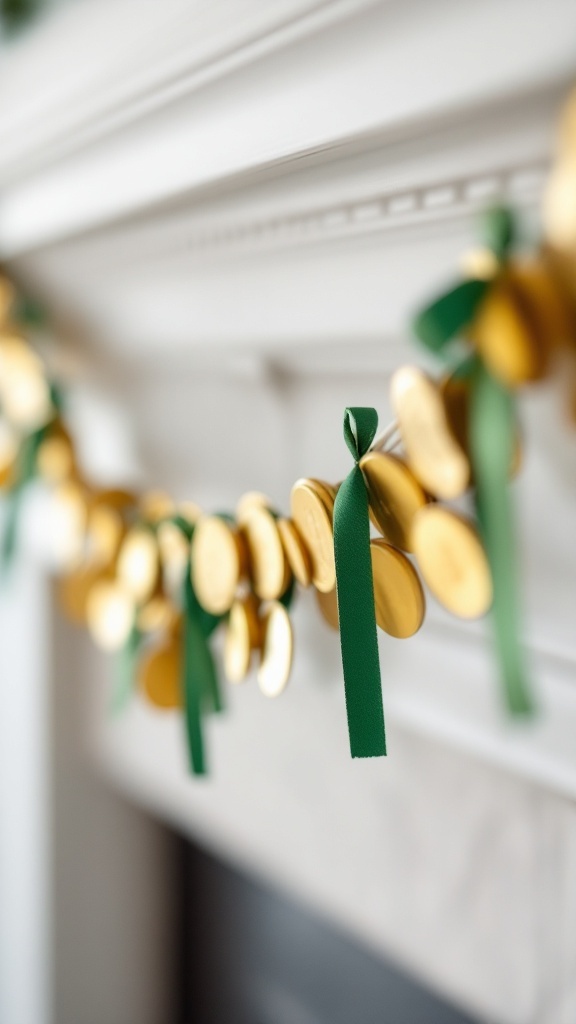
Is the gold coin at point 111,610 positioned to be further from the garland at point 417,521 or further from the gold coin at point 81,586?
the garland at point 417,521

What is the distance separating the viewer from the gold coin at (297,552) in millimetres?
392

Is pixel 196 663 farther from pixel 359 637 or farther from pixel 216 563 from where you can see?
pixel 359 637

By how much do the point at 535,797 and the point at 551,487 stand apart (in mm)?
161

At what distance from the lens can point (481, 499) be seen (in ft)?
0.94

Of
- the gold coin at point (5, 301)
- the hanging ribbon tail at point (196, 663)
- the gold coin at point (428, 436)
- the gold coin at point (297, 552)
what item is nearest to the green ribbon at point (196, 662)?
the hanging ribbon tail at point (196, 663)

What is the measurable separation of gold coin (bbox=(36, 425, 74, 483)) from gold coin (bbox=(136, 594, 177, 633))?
15 centimetres

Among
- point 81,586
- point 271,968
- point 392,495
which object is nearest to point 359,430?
point 392,495

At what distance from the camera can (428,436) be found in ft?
0.98

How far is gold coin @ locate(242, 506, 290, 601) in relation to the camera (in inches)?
16.4

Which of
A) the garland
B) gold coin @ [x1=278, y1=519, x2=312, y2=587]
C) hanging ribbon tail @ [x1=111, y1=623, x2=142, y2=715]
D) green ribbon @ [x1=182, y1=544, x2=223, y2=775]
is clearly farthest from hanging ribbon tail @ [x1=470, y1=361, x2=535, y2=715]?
hanging ribbon tail @ [x1=111, y1=623, x2=142, y2=715]

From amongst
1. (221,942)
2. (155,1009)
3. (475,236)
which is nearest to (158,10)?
(475,236)

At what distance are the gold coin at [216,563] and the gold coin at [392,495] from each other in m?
0.11

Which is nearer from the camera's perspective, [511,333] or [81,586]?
[511,333]

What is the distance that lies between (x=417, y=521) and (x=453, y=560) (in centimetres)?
2
